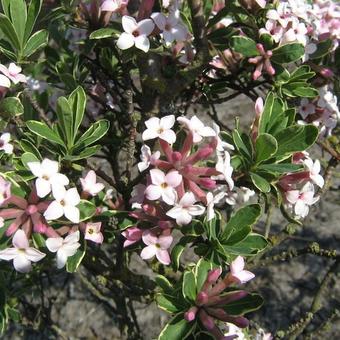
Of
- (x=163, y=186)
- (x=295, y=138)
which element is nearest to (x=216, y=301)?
(x=163, y=186)

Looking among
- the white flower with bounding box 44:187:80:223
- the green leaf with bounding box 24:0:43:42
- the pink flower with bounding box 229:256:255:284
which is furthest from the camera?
the green leaf with bounding box 24:0:43:42

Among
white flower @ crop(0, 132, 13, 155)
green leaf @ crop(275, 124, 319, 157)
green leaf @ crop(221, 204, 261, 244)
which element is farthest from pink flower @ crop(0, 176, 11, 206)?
green leaf @ crop(275, 124, 319, 157)

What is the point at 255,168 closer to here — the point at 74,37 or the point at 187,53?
the point at 187,53

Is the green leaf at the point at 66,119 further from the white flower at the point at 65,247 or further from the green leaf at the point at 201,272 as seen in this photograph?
the green leaf at the point at 201,272

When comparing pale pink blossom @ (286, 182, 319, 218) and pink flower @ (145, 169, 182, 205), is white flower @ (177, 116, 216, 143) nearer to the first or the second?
pink flower @ (145, 169, 182, 205)

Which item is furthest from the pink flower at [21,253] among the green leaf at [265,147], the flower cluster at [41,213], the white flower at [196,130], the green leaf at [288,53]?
the green leaf at [288,53]

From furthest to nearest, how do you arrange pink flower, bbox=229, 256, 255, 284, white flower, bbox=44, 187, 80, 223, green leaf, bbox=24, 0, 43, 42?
1. green leaf, bbox=24, 0, 43, 42
2. pink flower, bbox=229, 256, 255, 284
3. white flower, bbox=44, 187, 80, 223
